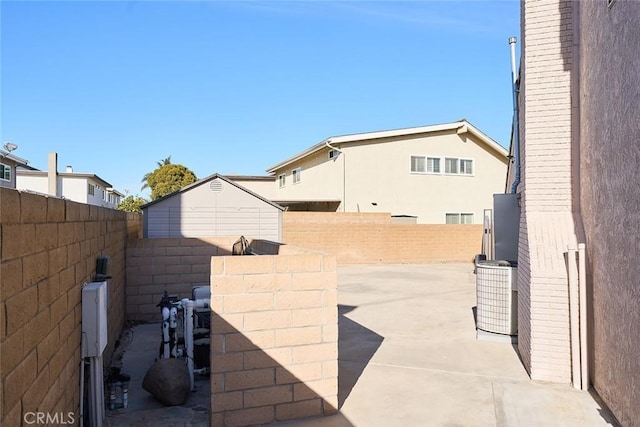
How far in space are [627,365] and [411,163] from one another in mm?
18484

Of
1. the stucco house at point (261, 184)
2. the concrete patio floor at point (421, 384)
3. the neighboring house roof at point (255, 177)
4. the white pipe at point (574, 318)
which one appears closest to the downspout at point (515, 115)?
the white pipe at point (574, 318)

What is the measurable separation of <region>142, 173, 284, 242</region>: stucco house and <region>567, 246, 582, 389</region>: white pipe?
7.74m

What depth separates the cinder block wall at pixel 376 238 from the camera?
17812mm

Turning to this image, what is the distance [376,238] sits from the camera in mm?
18797

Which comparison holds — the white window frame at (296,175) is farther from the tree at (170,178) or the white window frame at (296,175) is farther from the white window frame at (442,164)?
the tree at (170,178)

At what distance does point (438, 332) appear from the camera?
7.36m

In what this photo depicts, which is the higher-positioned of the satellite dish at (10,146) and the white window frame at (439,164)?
the white window frame at (439,164)

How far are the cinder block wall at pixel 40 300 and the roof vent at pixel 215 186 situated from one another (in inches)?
311

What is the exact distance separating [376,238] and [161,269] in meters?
11.9

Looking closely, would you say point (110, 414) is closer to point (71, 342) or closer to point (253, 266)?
point (71, 342)

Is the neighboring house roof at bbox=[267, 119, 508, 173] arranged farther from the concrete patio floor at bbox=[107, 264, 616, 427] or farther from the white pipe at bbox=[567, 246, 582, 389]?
the white pipe at bbox=[567, 246, 582, 389]

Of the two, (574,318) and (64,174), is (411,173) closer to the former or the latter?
(574,318)

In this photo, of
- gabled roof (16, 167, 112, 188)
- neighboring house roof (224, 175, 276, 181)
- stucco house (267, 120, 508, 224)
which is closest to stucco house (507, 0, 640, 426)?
stucco house (267, 120, 508, 224)

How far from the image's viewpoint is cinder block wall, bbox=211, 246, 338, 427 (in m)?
3.87
